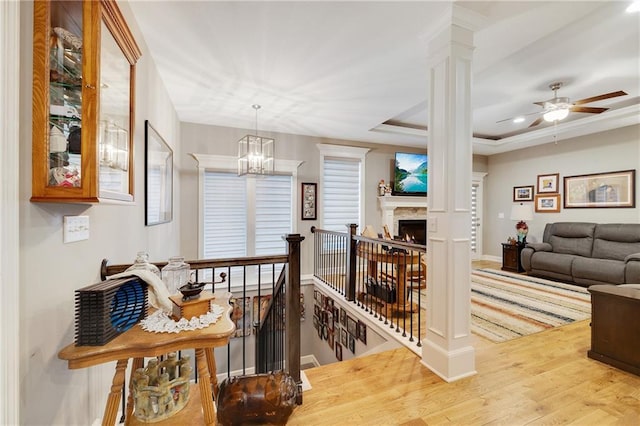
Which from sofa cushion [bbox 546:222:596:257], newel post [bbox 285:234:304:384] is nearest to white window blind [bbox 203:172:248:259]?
newel post [bbox 285:234:304:384]

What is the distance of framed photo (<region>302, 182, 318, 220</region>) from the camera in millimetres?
5094

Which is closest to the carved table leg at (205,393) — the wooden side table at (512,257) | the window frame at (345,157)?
the window frame at (345,157)

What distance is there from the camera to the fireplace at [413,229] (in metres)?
5.92

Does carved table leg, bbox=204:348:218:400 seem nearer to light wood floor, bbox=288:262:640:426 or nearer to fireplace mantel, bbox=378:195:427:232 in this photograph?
light wood floor, bbox=288:262:640:426

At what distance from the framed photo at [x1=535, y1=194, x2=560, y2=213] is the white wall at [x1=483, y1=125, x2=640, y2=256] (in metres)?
0.09

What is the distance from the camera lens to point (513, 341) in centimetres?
264

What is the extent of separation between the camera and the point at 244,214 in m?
4.81

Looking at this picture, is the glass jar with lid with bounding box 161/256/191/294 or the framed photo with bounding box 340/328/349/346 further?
the framed photo with bounding box 340/328/349/346

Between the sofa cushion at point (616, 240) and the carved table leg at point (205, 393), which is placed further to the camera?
the sofa cushion at point (616, 240)

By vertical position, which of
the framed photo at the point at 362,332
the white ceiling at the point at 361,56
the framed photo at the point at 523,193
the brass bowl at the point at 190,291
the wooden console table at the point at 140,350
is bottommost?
the framed photo at the point at 362,332

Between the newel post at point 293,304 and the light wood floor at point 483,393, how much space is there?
0.26 meters

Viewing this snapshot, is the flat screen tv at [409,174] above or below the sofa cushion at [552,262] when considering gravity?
above

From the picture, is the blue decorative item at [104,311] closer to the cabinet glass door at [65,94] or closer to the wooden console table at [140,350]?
the wooden console table at [140,350]

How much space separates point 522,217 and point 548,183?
966 mm
